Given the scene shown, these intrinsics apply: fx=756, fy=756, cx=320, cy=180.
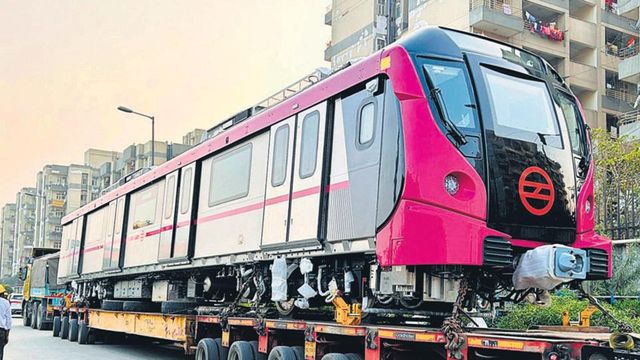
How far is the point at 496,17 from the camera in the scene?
3684 centimetres

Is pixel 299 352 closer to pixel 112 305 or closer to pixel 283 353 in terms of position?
pixel 283 353

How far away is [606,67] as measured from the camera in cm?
4256

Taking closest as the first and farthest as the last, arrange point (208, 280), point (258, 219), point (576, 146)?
point (576, 146) < point (258, 219) < point (208, 280)

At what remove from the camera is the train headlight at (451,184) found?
694cm

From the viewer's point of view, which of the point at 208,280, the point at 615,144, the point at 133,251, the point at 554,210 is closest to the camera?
the point at 554,210

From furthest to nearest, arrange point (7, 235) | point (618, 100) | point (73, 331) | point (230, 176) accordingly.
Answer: point (7, 235)
point (618, 100)
point (73, 331)
point (230, 176)

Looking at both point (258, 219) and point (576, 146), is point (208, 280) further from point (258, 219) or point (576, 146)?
point (576, 146)

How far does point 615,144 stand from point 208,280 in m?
16.6

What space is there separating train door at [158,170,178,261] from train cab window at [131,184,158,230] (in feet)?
2.90

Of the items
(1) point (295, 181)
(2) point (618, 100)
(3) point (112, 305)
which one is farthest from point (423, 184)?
(2) point (618, 100)

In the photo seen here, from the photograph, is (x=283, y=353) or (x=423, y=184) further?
(x=283, y=353)

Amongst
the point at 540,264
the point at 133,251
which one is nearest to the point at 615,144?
the point at 133,251

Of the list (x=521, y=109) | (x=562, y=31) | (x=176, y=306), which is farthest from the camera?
(x=562, y=31)

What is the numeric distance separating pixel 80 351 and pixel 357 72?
13178 mm
